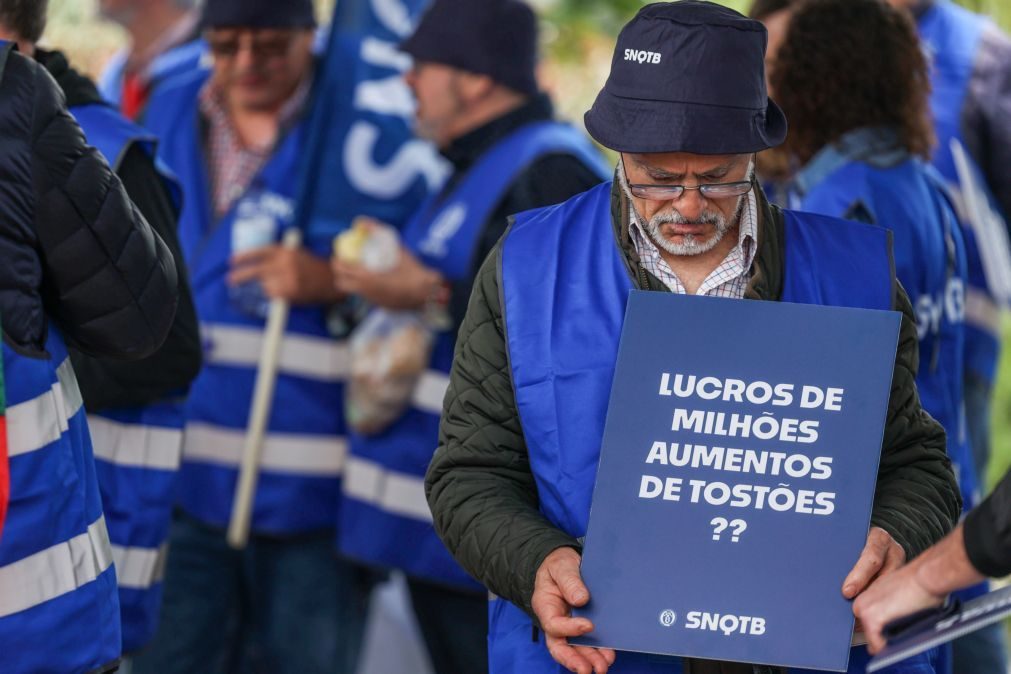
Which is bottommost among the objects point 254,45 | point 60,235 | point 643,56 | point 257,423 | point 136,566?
point 136,566

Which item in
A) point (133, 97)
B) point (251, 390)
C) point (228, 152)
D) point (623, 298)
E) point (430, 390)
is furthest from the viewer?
point (133, 97)

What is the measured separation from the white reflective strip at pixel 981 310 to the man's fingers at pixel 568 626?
237 cm

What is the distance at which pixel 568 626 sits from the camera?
8.75 feet

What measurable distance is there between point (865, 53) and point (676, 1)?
113cm

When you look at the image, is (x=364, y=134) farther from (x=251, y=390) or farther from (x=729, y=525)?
(x=729, y=525)

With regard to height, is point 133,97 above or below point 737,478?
above

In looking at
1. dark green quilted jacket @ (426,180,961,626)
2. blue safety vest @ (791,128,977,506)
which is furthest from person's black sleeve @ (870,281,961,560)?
blue safety vest @ (791,128,977,506)

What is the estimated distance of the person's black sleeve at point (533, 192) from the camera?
14.4ft

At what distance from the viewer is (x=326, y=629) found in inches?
196

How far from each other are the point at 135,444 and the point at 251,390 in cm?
126

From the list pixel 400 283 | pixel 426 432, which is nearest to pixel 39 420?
pixel 400 283

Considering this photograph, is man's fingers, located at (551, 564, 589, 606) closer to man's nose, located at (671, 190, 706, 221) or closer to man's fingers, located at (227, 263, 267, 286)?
man's nose, located at (671, 190, 706, 221)

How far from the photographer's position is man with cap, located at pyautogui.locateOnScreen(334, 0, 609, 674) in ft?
15.0

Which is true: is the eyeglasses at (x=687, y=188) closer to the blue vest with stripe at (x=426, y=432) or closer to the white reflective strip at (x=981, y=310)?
the blue vest with stripe at (x=426, y=432)
